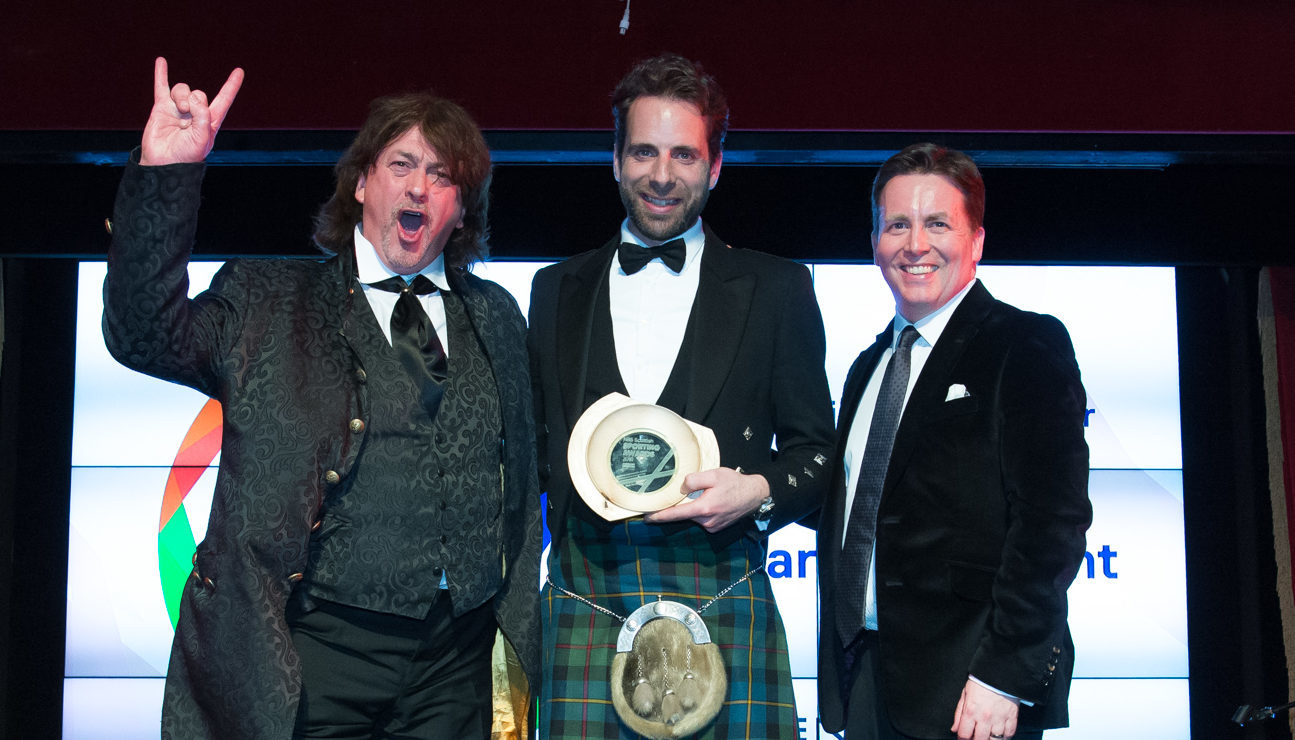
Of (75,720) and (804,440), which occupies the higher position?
(804,440)

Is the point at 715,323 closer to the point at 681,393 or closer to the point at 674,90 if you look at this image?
the point at 681,393

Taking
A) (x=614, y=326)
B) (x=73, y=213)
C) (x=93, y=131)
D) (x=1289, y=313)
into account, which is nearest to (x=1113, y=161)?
(x=1289, y=313)

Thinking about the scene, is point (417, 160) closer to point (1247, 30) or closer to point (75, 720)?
point (1247, 30)

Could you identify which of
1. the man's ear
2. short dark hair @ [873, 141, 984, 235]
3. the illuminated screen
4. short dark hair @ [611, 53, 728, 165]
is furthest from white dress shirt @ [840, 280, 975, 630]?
the illuminated screen

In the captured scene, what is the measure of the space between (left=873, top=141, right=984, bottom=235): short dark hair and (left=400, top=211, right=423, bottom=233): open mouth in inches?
37.1

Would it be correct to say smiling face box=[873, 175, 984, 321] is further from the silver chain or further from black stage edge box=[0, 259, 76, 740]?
black stage edge box=[0, 259, 76, 740]

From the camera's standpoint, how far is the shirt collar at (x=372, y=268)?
2107 mm

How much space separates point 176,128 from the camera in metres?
1.77

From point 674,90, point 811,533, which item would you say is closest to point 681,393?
point 674,90

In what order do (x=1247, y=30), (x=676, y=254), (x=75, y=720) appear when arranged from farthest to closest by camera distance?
(x=75, y=720) < (x=1247, y=30) < (x=676, y=254)

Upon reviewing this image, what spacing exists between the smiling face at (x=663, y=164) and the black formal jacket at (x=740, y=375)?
12 cm

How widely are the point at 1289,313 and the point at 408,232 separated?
11.1 feet

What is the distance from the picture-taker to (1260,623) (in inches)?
156

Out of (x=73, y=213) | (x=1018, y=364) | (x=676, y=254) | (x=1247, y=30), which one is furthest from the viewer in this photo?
(x=73, y=213)
